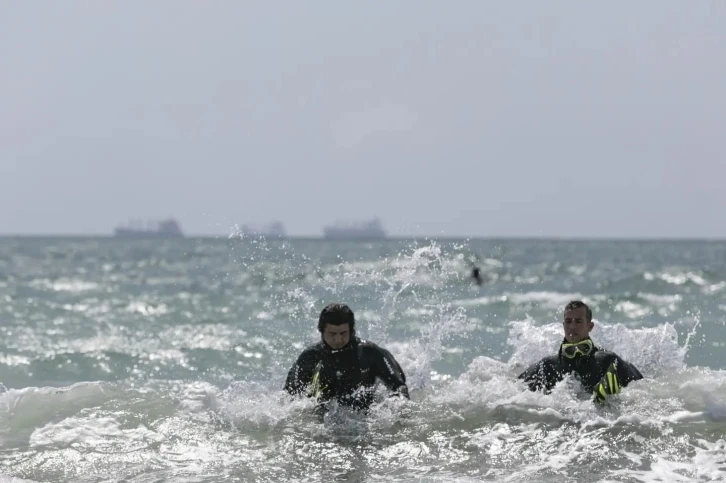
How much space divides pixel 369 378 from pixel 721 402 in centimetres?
332

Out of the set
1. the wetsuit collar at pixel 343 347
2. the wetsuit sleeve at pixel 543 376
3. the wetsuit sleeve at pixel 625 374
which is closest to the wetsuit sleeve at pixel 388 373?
the wetsuit collar at pixel 343 347

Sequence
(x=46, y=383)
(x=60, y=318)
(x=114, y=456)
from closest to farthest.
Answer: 1. (x=114, y=456)
2. (x=46, y=383)
3. (x=60, y=318)

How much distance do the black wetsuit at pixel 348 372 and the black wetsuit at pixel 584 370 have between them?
1.43 m

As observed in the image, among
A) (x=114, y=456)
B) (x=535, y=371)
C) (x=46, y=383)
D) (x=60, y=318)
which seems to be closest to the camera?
(x=114, y=456)

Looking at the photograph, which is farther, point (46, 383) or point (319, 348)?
point (46, 383)

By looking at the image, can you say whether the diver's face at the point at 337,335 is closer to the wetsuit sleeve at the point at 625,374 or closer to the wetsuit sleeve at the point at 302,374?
the wetsuit sleeve at the point at 302,374

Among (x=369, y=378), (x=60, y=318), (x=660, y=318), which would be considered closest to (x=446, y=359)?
(x=369, y=378)

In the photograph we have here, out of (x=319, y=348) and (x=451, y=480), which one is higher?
(x=319, y=348)

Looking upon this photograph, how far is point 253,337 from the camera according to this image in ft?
56.1

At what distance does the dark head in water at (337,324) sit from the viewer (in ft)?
25.8

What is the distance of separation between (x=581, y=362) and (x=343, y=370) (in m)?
2.40

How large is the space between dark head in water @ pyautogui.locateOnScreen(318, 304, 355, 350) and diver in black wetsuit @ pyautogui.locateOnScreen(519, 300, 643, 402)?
204 cm

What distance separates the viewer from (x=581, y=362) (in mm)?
8391

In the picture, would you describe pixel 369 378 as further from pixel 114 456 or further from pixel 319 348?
pixel 114 456
